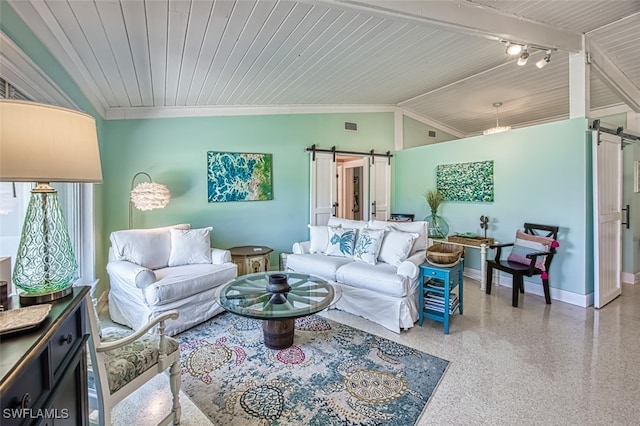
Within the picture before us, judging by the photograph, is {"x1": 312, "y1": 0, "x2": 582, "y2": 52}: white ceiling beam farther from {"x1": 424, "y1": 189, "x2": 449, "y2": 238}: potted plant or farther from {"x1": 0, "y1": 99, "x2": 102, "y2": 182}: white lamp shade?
{"x1": 424, "y1": 189, "x2": 449, "y2": 238}: potted plant

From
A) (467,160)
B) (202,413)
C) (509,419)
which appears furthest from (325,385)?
(467,160)

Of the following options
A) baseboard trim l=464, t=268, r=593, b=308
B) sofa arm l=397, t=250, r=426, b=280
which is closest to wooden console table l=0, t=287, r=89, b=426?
sofa arm l=397, t=250, r=426, b=280

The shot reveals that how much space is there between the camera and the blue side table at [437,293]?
2.95 m

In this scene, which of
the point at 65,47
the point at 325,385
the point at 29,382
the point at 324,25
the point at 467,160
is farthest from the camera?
the point at 467,160

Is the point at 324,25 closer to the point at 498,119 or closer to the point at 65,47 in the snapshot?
the point at 65,47

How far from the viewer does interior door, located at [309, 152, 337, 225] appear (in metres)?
5.30

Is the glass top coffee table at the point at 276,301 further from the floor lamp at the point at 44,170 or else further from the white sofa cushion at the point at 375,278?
the floor lamp at the point at 44,170

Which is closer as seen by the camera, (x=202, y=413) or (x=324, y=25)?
(x=202, y=413)

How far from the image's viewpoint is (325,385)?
7.13 ft

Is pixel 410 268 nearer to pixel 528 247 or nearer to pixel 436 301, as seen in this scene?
pixel 436 301

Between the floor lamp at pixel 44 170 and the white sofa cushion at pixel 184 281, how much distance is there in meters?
1.70

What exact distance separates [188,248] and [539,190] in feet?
14.7

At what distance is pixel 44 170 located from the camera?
1.02m

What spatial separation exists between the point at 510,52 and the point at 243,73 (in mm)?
2833
